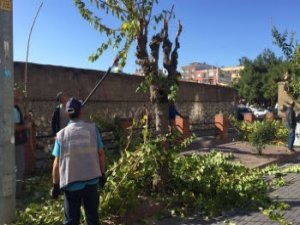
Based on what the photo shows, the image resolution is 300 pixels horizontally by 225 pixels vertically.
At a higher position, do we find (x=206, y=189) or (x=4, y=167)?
(x=4, y=167)

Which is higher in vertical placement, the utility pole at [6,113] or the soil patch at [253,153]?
the utility pole at [6,113]

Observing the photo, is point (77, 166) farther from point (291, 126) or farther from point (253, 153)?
point (291, 126)

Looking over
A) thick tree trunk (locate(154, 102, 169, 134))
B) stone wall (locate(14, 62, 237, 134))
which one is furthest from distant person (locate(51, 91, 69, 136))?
stone wall (locate(14, 62, 237, 134))

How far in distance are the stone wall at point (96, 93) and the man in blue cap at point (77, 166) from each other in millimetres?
Result: 6930

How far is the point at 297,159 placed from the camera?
566 inches

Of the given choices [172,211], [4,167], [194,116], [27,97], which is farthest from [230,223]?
[194,116]

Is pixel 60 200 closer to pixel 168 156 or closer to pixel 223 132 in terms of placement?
pixel 168 156

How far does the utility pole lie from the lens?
555cm

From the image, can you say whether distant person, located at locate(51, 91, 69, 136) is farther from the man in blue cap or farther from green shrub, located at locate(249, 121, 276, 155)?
green shrub, located at locate(249, 121, 276, 155)

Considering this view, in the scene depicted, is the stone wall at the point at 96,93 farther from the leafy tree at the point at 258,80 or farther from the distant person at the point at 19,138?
the leafy tree at the point at 258,80

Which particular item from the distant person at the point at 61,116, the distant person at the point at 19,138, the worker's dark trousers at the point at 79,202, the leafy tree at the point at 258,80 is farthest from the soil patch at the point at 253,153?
the leafy tree at the point at 258,80

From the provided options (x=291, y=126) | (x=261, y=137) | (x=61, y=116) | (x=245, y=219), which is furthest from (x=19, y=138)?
(x=291, y=126)

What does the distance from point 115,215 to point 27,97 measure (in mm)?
6353

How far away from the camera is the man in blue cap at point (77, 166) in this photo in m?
5.09
